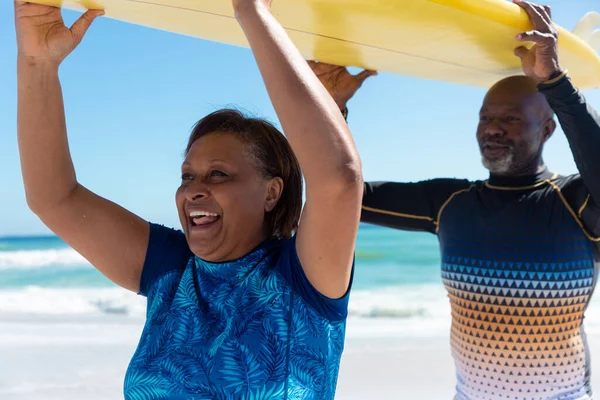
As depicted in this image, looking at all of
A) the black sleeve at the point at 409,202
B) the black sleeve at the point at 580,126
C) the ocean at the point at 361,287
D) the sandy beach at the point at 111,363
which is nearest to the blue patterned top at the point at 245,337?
the black sleeve at the point at 580,126

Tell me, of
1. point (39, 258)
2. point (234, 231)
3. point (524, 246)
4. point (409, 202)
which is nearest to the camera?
point (234, 231)

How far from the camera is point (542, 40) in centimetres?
209

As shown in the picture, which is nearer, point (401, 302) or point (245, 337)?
point (245, 337)

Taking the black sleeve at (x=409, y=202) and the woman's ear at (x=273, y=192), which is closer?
the woman's ear at (x=273, y=192)

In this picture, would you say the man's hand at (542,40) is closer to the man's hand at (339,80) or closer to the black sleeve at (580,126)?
the black sleeve at (580,126)

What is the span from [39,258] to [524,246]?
17.0 m

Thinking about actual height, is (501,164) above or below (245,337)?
above

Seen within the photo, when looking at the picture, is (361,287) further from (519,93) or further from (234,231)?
(234,231)

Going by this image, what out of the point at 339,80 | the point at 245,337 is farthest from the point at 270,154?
the point at 339,80

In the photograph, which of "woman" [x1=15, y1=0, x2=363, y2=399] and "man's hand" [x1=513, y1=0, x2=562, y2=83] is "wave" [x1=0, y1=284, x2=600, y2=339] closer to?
"man's hand" [x1=513, y1=0, x2=562, y2=83]

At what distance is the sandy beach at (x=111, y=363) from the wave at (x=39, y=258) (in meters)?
7.24

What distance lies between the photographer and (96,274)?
14.6 m

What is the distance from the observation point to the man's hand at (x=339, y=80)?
252cm

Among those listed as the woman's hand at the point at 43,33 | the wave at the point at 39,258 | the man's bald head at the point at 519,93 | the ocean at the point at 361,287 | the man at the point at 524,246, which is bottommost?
the wave at the point at 39,258
